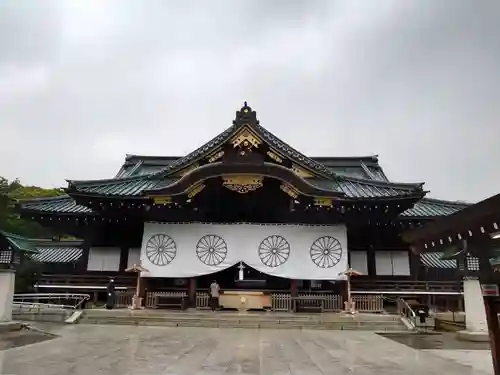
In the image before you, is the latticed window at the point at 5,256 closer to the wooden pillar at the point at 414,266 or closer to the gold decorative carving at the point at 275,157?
the gold decorative carving at the point at 275,157

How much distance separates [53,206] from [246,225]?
889 centimetres

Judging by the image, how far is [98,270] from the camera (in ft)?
61.1

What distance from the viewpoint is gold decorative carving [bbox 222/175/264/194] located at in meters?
17.4

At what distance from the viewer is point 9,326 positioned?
11.3 m

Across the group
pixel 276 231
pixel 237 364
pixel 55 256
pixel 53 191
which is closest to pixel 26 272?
pixel 55 256

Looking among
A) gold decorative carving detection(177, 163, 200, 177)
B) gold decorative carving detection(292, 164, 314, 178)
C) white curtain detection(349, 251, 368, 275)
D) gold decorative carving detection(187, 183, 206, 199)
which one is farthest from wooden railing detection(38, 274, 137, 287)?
white curtain detection(349, 251, 368, 275)

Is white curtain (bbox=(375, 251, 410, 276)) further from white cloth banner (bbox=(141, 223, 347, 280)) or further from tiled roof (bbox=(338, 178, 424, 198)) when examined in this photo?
tiled roof (bbox=(338, 178, 424, 198))

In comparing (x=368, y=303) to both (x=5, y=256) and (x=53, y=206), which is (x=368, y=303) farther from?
(x=53, y=206)

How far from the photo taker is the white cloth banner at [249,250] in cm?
1719

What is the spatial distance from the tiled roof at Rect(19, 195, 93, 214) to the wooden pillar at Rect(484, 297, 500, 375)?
16.8m

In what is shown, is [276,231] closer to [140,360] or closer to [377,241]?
[377,241]

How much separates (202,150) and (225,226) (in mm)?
3568

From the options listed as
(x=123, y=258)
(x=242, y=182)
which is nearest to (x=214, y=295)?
(x=242, y=182)

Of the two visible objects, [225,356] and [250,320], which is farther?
[250,320]
